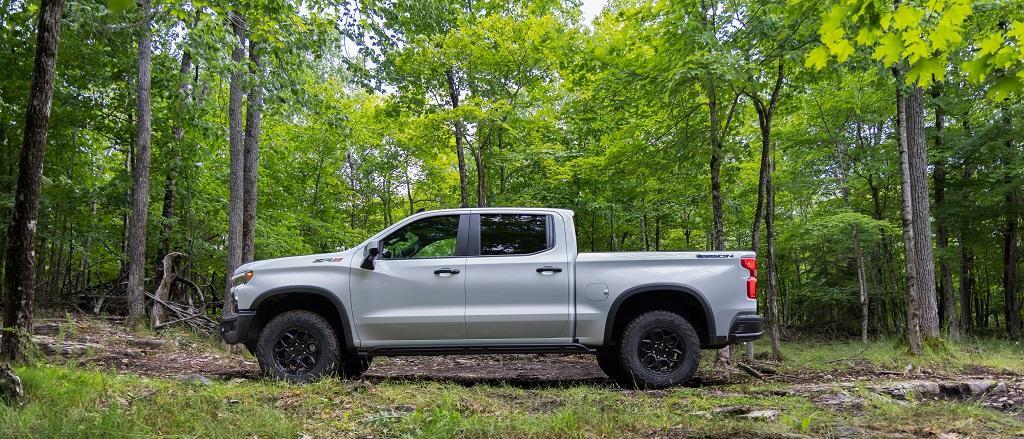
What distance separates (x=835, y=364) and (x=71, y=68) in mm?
15334

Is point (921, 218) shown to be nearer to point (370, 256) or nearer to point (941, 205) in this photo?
point (941, 205)

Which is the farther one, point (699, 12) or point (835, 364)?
point (699, 12)

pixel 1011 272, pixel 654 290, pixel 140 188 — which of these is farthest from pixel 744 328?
pixel 1011 272

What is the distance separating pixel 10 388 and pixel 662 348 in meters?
5.50

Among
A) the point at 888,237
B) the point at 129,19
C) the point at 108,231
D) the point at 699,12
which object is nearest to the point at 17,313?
the point at 129,19

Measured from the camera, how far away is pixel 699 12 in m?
9.38

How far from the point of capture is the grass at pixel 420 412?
3.75 m

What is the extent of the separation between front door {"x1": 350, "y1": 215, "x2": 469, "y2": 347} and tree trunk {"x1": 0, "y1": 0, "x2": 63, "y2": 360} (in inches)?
114

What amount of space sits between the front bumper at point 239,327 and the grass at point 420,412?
0.62 metres

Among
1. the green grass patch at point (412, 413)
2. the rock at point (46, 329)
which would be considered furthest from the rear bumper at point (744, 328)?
the rock at point (46, 329)

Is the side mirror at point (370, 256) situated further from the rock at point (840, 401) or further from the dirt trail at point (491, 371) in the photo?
the rock at point (840, 401)

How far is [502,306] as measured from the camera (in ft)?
19.9

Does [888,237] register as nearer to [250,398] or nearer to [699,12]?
[699,12]

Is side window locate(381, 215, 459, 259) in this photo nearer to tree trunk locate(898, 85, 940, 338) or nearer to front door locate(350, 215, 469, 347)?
front door locate(350, 215, 469, 347)
